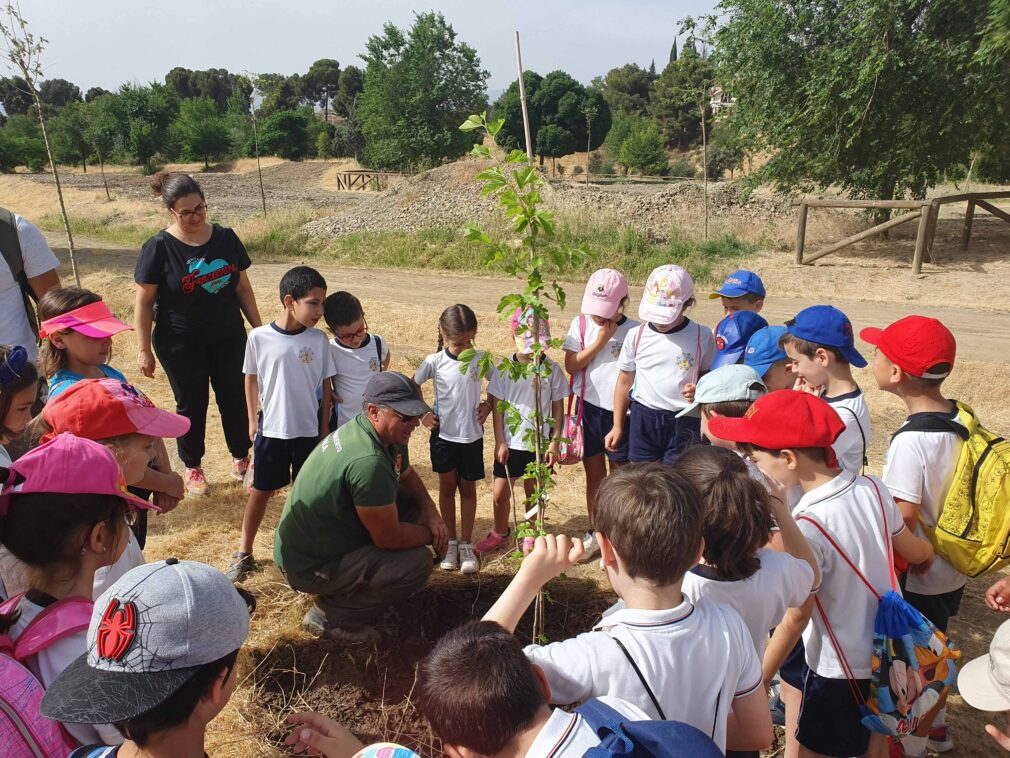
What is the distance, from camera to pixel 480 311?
11.4 metres

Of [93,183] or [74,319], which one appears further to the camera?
[93,183]

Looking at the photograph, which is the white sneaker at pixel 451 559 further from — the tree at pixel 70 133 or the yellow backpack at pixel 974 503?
the tree at pixel 70 133

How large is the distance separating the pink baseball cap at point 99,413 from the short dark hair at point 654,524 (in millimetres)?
1862

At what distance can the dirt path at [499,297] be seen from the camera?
9.62 m

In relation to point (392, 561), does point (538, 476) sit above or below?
above

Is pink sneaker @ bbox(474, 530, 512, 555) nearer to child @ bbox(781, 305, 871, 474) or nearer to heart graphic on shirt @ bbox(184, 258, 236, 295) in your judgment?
child @ bbox(781, 305, 871, 474)

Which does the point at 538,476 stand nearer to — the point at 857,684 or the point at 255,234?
the point at 857,684

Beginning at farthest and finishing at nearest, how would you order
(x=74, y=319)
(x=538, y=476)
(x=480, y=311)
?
(x=480, y=311)
(x=74, y=319)
(x=538, y=476)

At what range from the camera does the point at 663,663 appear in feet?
5.18

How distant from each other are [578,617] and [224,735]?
1.71m

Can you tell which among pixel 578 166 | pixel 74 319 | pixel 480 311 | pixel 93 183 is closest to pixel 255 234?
pixel 480 311

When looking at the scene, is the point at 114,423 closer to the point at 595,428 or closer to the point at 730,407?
the point at 730,407

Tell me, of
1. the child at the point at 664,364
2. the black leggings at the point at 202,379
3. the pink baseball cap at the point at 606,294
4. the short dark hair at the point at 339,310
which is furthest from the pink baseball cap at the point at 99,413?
the child at the point at 664,364

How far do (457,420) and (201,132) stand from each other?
160 feet
